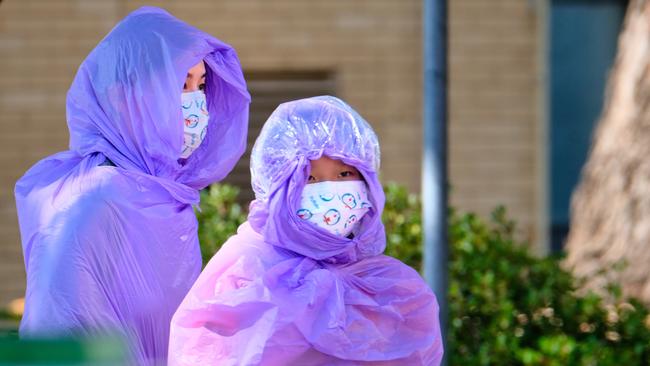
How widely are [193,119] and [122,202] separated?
323mm

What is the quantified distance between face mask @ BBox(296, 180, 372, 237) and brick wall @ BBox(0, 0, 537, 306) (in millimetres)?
5386

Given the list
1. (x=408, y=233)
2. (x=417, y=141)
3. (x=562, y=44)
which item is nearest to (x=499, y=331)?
(x=408, y=233)

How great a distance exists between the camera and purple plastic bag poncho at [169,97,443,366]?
2.66m

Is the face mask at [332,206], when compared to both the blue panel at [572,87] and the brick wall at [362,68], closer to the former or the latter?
the brick wall at [362,68]

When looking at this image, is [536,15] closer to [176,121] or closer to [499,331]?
[499,331]

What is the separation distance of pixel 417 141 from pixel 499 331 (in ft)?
11.8

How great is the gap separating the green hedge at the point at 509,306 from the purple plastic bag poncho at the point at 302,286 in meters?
1.94

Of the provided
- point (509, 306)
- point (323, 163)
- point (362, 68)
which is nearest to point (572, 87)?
point (362, 68)

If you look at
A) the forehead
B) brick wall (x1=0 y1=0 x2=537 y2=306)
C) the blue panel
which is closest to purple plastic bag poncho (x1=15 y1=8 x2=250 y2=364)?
the forehead

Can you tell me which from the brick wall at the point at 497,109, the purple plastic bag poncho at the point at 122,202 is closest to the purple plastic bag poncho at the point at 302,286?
the purple plastic bag poncho at the point at 122,202

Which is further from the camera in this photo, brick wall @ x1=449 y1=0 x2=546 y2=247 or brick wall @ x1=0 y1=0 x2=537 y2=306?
brick wall @ x1=449 y1=0 x2=546 y2=247

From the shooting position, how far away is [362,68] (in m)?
8.30

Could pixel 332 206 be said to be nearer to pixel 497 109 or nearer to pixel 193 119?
pixel 193 119

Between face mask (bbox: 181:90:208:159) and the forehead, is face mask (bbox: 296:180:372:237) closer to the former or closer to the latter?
the forehead
